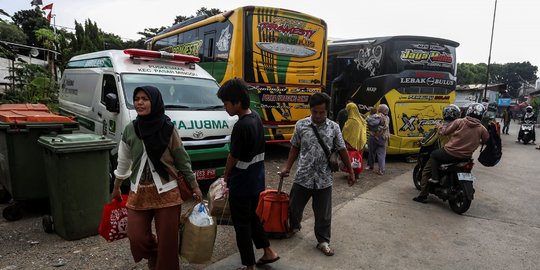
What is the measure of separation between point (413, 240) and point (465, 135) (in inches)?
72.6

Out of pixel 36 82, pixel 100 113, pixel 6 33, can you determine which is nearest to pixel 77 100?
pixel 100 113

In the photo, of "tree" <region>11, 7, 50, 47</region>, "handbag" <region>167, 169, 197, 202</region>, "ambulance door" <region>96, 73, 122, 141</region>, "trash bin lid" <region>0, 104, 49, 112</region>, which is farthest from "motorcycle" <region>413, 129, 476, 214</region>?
"tree" <region>11, 7, 50, 47</region>

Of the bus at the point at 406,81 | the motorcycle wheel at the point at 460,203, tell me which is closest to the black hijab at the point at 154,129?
the motorcycle wheel at the point at 460,203

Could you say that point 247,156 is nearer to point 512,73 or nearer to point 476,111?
point 476,111

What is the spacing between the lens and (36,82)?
9.94 m

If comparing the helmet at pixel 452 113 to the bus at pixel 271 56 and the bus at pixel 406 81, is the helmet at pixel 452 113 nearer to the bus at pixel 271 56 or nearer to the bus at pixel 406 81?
the bus at pixel 406 81

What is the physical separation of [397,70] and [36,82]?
9.83m

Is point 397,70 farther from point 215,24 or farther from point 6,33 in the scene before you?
point 6,33

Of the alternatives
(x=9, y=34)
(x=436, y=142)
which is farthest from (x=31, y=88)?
(x=9, y=34)

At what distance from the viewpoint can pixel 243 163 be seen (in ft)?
9.54

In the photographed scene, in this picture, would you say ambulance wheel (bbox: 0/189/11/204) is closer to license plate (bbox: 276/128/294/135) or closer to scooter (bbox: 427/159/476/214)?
license plate (bbox: 276/128/294/135)

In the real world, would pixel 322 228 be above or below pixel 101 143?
below

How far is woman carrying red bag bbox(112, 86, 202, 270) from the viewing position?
2.59m

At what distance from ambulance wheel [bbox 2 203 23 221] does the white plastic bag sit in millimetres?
2745
